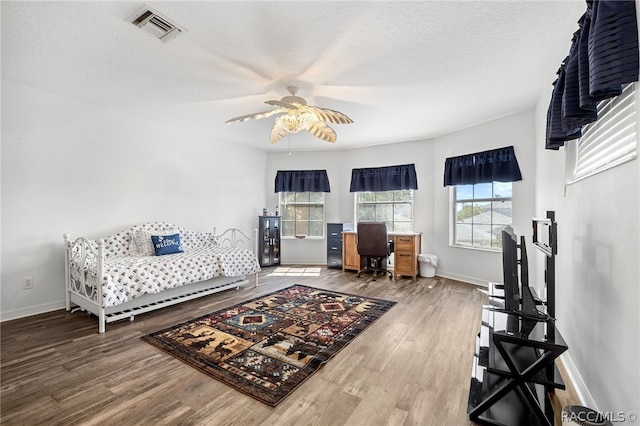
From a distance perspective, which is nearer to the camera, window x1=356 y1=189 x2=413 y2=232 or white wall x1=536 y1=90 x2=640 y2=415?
white wall x1=536 y1=90 x2=640 y2=415

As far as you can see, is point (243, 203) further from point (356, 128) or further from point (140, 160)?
point (356, 128)

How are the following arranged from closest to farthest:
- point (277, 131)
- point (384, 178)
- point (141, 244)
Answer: point (277, 131) → point (141, 244) → point (384, 178)

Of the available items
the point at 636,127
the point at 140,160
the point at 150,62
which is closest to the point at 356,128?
the point at 150,62

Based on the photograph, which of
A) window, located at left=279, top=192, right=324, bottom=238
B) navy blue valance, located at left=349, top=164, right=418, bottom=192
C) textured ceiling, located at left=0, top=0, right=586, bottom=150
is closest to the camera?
textured ceiling, located at left=0, top=0, right=586, bottom=150

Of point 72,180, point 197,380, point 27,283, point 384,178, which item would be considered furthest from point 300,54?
point 27,283

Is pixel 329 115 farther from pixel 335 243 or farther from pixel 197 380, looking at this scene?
pixel 335 243

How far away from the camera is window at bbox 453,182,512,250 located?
4258 millimetres

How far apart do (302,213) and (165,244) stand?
3008 millimetres

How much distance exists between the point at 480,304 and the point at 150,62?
4.45 meters

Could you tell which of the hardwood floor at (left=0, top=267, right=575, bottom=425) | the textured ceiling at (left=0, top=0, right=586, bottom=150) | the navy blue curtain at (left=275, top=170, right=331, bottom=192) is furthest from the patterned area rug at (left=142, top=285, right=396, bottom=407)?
the navy blue curtain at (left=275, top=170, right=331, bottom=192)

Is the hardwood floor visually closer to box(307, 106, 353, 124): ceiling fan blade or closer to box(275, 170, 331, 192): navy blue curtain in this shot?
box(307, 106, 353, 124): ceiling fan blade

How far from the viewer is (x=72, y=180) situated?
11.3ft

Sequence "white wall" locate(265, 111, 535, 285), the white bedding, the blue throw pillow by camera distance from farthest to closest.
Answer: "white wall" locate(265, 111, 535, 285) < the blue throw pillow < the white bedding

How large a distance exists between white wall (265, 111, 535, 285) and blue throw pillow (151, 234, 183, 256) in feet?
8.20
